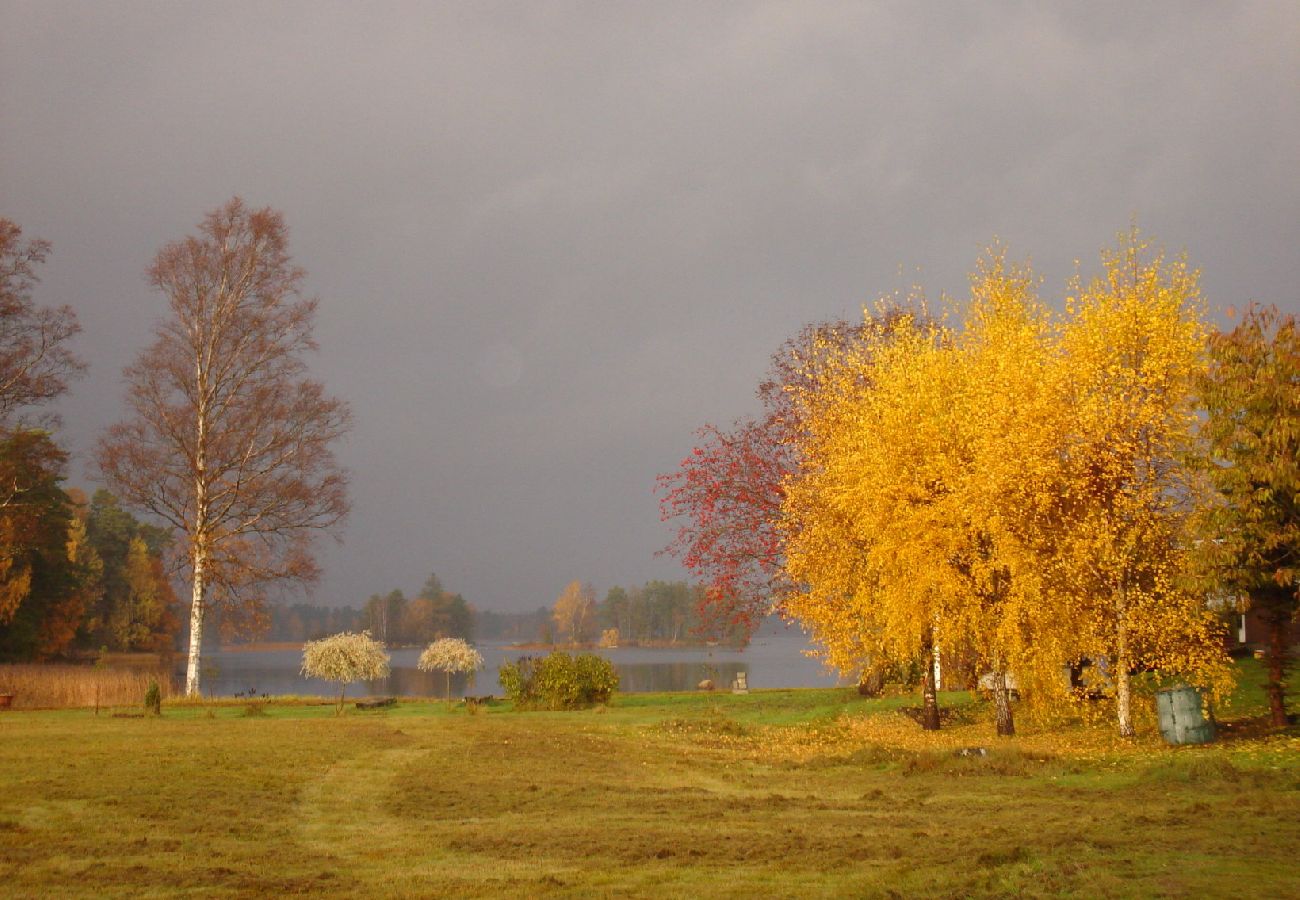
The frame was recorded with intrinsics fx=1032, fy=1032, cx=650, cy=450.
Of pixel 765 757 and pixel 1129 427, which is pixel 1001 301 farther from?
pixel 765 757

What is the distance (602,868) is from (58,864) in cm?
550

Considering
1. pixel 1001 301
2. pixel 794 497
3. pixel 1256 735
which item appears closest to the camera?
pixel 1256 735

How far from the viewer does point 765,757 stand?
21.4m

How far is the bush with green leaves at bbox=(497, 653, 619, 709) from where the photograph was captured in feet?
111

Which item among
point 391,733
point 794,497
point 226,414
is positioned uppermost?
point 226,414

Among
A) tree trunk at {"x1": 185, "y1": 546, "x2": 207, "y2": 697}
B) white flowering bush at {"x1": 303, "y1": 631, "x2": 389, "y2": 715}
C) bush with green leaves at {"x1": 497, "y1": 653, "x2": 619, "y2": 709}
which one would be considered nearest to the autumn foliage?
bush with green leaves at {"x1": 497, "y1": 653, "x2": 619, "y2": 709}

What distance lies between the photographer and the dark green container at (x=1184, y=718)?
19.4m

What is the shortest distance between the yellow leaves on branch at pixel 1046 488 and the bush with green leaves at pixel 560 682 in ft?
42.0

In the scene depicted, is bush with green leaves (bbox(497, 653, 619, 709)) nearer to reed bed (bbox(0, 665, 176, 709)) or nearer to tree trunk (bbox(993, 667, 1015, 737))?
reed bed (bbox(0, 665, 176, 709))

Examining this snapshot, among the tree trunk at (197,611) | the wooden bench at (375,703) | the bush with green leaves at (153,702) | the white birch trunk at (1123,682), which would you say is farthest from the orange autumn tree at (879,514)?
the tree trunk at (197,611)

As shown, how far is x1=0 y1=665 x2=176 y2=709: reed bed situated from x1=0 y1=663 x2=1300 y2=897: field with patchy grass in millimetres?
9366

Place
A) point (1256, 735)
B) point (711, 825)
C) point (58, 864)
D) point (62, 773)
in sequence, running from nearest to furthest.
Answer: point (58, 864), point (711, 825), point (62, 773), point (1256, 735)

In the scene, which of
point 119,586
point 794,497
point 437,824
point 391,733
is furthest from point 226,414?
point 119,586

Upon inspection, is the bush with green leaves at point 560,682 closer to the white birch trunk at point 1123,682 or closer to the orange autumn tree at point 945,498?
the orange autumn tree at point 945,498
